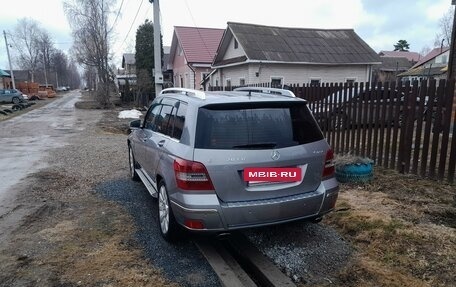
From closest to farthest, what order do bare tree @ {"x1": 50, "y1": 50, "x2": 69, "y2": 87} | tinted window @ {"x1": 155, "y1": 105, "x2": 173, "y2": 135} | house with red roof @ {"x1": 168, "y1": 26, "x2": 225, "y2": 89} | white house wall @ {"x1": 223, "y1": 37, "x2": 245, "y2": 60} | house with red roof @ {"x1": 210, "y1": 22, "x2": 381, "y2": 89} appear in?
tinted window @ {"x1": 155, "y1": 105, "x2": 173, "y2": 135}, house with red roof @ {"x1": 210, "y1": 22, "x2": 381, "y2": 89}, white house wall @ {"x1": 223, "y1": 37, "x2": 245, "y2": 60}, house with red roof @ {"x1": 168, "y1": 26, "x2": 225, "y2": 89}, bare tree @ {"x1": 50, "y1": 50, "x2": 69, "y2": 87}

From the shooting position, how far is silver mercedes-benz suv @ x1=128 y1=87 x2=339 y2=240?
3258 mm

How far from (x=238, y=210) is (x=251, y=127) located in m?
0.81

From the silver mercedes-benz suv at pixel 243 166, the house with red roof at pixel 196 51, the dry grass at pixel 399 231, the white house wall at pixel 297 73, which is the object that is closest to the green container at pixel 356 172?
the dry grass at pixel 399 231

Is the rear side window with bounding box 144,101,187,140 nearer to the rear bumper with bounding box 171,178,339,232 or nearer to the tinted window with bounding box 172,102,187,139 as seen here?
the tinted window with bounding box 172,102,187,139

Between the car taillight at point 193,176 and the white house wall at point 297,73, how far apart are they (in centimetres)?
1693

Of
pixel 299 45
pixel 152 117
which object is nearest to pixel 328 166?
pixel 152 117

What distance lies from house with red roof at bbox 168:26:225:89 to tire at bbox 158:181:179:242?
984 inches

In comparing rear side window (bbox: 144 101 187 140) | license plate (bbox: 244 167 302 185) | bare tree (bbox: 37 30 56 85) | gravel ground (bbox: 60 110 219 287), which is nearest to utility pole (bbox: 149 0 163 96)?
gravel ground (bbox: 60 110 219 287)

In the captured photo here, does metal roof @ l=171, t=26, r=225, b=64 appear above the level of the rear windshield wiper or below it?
above

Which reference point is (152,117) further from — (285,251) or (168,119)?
(285,251)

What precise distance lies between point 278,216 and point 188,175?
3.11 ft

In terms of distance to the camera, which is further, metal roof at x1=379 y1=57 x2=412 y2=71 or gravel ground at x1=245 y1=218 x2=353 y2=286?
metal roof at x1=379 y1=57 x2=412 y2=71

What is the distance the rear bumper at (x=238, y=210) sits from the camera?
324 centimetres

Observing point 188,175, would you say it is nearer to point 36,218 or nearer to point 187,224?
point 187,224
